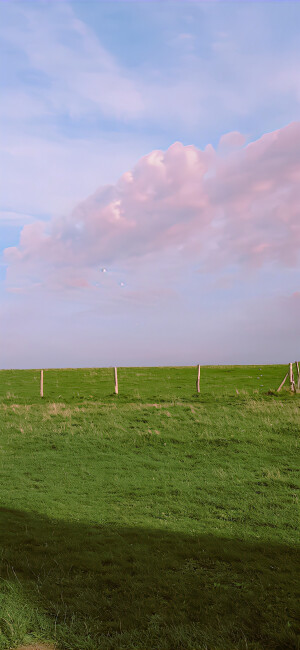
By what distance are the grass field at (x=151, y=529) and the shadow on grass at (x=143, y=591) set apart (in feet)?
0.09

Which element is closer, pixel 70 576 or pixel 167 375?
pixel 70 576

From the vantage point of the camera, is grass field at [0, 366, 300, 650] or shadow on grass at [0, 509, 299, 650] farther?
grass field at [0, 366, 300, 650]

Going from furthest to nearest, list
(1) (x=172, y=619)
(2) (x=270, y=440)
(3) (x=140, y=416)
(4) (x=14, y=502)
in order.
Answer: (3) (x=140, y=416) < (2) (x=270, y=440) < (4) (x=14, y=502) < (1) (x=172, y=619)

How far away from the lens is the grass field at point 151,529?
620 cm

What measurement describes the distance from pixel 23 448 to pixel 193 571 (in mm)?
15354

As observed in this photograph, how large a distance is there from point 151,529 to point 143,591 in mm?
3893

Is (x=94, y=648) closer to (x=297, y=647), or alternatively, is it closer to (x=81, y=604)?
(x=81, y=604)

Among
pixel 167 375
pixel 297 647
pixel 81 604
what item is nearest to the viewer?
pixel 297 647

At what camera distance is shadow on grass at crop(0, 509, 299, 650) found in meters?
5.91

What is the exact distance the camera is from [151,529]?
11.1 m

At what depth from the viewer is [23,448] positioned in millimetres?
21625

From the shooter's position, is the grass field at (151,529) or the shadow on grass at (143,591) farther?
the grass field at (151,529)

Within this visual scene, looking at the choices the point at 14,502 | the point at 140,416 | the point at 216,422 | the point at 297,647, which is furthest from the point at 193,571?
the point at 140,416

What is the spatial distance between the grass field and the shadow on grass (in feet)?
0.09
